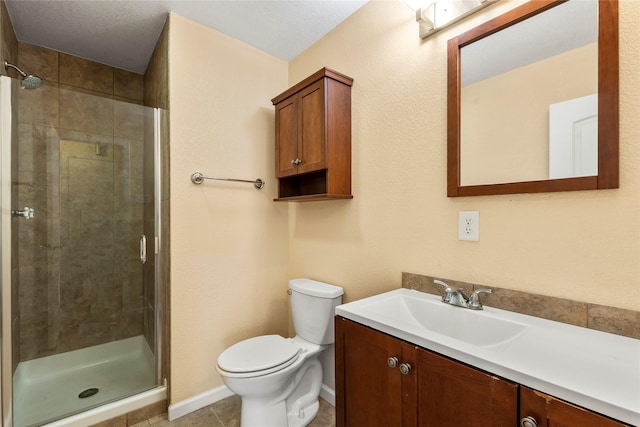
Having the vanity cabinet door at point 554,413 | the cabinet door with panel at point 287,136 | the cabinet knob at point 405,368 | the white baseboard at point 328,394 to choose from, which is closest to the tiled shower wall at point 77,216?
the cabinet door with panel at point 287,136

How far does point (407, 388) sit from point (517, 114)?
3.43ft

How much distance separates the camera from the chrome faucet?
1.10 metres

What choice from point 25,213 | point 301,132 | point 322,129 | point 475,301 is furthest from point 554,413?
point 25,213

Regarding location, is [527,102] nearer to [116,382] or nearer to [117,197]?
[117,197]

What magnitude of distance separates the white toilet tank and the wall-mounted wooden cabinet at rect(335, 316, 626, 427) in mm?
528

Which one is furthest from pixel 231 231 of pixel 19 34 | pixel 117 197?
pixel 19 34

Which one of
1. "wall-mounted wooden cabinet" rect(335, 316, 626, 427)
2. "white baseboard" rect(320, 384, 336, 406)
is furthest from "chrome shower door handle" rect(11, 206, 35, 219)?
"white baseboard" rect(320, 384, 336, 406)

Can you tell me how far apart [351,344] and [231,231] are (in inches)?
46.1

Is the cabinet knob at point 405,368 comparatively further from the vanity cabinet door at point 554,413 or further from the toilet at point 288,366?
the toilet at point 288,366

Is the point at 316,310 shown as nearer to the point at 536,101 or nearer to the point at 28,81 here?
the point at 536,101

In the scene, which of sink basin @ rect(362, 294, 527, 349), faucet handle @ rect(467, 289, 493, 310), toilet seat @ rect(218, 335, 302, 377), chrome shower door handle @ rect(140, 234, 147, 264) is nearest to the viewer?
sink basin @ rect(362, 294, 527, 349)

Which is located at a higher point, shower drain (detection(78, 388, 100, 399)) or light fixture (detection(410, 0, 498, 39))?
light fixture (detection(410, 0, 498, 39))

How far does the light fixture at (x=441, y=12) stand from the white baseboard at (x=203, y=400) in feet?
6.39

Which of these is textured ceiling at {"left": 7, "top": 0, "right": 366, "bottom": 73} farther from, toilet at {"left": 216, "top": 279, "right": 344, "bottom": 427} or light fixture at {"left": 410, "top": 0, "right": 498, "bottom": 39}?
toilet at {"left": 216, "top": 279, "right": 344, "bottom": 427}
